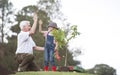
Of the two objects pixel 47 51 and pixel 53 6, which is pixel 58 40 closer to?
pixel 47 51

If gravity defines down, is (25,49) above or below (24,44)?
below

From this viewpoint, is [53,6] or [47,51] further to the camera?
[53,6]

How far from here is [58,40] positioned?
14406 millimetres

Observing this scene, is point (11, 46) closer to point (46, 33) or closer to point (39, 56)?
point (39, 56)

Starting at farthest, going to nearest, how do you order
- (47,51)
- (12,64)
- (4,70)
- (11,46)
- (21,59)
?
(11,46), (12,64), (47,51), (21,59), (4,70)

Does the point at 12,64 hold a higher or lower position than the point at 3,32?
lower

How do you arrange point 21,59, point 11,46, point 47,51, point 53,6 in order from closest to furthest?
1. point 21,59
2. point 47,51
3. point 53,6
4. point 11,46

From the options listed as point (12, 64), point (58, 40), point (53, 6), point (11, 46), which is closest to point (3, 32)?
point (11, 46)

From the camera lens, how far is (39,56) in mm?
58062

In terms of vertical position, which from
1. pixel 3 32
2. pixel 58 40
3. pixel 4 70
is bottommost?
pixel 4 70

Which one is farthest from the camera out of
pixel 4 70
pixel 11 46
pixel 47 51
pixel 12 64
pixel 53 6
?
pixel 11 46

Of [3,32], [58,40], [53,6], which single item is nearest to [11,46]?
[3,32]

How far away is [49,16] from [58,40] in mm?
41689

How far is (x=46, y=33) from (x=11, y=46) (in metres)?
49.7
